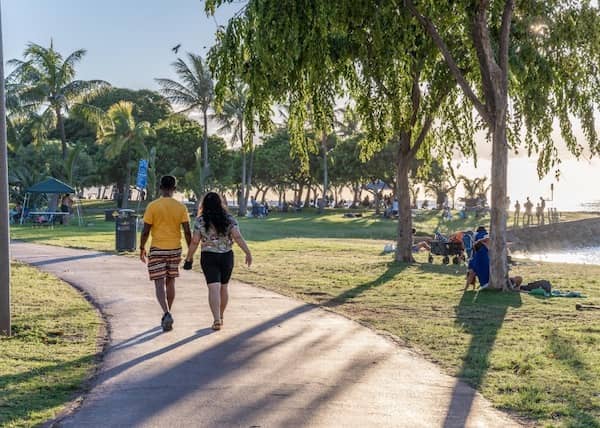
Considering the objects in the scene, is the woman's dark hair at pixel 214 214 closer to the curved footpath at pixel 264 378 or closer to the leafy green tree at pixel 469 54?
the curved footpath at pixel 264 378

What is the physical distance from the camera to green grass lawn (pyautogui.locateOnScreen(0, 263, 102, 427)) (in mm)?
5660

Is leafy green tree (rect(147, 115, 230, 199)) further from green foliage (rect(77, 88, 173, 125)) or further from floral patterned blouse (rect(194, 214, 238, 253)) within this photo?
floral patterned blouse (rect(194, 214, 238, 253))

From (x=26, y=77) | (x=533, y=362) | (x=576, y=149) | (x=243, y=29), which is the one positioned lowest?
(x=533, y=362)

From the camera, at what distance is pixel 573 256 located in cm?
3303

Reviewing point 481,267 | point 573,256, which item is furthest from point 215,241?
point 573,256

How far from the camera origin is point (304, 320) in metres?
9.70

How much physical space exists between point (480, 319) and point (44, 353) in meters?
5.73

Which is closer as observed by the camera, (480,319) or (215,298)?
(215,298)

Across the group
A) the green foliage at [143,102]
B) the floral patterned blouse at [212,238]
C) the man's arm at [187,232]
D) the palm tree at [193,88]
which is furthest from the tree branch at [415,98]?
the green foliage at [143,102]

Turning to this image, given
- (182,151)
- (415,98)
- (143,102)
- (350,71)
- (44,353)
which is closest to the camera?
(44,353)

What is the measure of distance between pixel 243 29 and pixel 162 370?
6674 mm

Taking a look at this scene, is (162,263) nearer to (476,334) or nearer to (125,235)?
(476,334)

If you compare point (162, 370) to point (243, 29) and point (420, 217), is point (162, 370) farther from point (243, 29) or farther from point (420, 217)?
point (420, 217)

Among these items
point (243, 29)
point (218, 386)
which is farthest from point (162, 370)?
point (243, 29)
